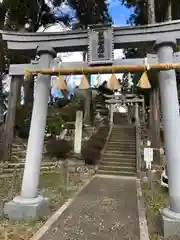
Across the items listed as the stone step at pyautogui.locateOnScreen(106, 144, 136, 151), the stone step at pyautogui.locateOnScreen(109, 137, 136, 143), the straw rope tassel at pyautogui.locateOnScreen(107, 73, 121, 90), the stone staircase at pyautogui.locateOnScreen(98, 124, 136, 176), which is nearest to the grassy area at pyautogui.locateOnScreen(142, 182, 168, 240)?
the stone staircase at pyautogui.locateOnScreen(98, 124, 136, 176)

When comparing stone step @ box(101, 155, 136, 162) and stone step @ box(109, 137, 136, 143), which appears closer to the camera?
stone step @ box(101, 155, 136, 162)

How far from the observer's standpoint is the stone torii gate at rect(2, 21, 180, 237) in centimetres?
538

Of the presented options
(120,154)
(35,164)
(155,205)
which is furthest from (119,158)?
(35,164)

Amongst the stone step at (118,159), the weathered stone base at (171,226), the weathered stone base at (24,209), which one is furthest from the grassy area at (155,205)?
the stone step at (118,159)

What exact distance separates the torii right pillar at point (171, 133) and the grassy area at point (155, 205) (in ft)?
1.24

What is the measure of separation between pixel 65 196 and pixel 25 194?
246 cm

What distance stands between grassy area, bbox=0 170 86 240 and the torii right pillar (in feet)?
8.55

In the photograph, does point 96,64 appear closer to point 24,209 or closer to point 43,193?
point 24,209

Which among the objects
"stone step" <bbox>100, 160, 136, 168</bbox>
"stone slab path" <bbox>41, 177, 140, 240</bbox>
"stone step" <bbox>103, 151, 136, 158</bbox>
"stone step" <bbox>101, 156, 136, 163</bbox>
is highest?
"stone step" <bbox>103, 151, 136, 158</bbox>

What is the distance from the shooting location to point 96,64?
20.4 ft

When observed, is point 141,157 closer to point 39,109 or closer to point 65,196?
point 65,196

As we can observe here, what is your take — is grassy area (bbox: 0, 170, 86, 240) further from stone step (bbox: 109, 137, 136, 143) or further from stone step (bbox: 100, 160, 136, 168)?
stone step (bbox: 109, 137, 136, 143)

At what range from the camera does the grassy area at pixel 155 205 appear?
535cm

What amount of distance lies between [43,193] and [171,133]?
4.83m
